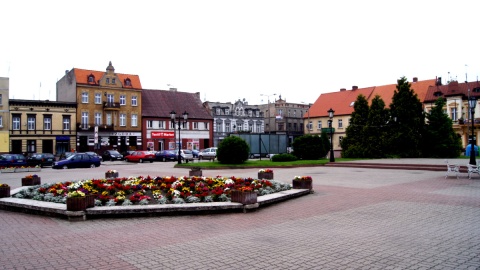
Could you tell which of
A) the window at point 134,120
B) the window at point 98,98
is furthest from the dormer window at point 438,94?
the window at point 98,98

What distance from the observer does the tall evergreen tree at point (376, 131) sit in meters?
40.0

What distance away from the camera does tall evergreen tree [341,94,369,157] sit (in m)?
41.3

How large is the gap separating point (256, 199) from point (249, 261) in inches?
176

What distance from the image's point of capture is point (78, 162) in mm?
33344

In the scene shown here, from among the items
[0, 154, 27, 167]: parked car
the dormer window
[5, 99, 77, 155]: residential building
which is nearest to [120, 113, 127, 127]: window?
[5, 99, 77, 155]: residential building

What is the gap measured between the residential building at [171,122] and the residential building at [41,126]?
11.5 meters

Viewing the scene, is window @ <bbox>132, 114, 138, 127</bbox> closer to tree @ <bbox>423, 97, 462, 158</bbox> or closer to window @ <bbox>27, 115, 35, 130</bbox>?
window @ <bbox>27, 115, 35, 130</bbox>

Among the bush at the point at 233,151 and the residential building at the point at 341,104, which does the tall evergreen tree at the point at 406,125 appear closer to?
the bush at the point at 233,151

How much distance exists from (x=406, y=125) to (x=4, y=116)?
4895 cm

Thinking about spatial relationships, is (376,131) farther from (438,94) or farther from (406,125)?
(438,94)

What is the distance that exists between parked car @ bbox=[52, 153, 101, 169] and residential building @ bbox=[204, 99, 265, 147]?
38189 mm

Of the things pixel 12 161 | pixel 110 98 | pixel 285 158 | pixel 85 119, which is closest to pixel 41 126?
pixel 85 119

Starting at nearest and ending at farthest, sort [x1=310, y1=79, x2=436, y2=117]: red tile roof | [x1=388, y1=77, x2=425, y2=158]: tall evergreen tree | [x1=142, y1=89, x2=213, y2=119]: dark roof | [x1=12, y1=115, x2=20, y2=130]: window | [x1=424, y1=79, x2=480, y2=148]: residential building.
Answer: [x1=388, y1=77, x2=425, y2=158]: tall evergreen tree
[x1=12, y1=115, x2=20, y2=130]: window
[x1=424, y1=79, x2=480, y2=148]: residential building
[x1=310, y1=79, x2=436, y2=117]: red tile roof
[x1=142, y1=89, x2=213, y2=119]: dark roof

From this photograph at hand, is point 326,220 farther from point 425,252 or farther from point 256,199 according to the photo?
point 425,252
